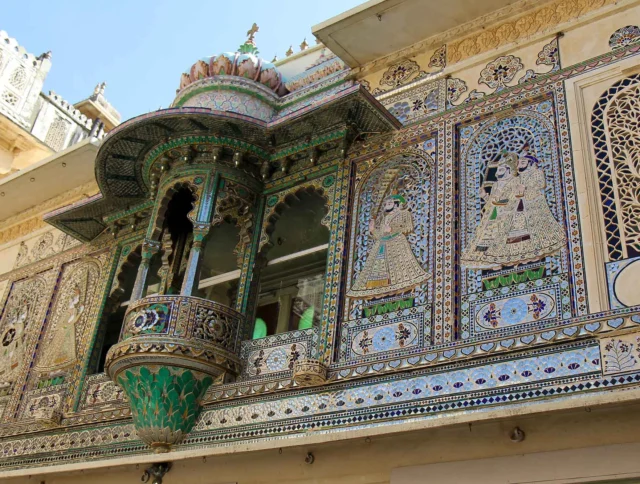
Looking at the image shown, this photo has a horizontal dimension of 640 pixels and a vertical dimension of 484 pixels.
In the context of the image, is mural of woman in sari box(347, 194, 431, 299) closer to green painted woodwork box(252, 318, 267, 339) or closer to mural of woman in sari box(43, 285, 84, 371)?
green painted woodwork box(252, 318, 267, 339)

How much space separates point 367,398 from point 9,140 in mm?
11102

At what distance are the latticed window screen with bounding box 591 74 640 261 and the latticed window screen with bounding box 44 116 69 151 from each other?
12.5 m

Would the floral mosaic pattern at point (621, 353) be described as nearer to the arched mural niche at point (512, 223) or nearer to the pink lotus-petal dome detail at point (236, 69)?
the arched mural niche at point (512, 223)

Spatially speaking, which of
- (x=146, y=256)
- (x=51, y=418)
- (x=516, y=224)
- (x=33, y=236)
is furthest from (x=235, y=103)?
(x=33, y=236)

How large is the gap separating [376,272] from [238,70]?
3.36 meters

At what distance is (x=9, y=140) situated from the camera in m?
14.7

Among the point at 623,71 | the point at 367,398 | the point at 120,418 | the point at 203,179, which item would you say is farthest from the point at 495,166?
the point at 120,418

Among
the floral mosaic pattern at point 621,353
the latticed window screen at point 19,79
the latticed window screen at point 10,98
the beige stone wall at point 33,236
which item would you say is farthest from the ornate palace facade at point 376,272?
the latticed window screen at point 19,79

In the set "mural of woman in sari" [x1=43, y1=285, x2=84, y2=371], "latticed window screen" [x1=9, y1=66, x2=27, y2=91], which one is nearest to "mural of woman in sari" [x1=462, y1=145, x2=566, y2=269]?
"mural of woman in sari" [x1=43, y1=285, x2=84, y2=371]

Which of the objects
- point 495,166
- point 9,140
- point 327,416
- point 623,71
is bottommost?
point 327,416

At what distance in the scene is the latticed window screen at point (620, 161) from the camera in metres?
5.73

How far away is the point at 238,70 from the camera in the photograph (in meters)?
8.94

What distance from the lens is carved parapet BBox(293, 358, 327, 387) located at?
6344mm

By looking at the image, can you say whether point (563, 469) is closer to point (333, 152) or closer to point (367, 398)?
point (367, 398)
